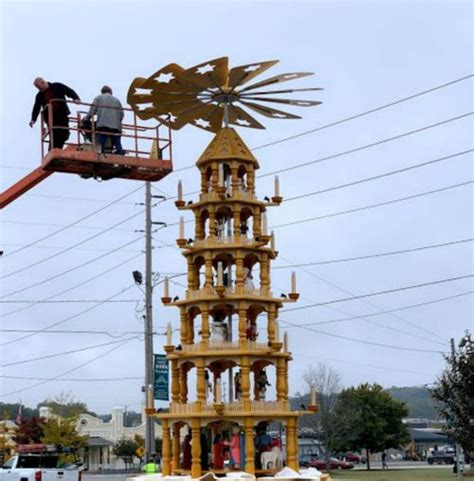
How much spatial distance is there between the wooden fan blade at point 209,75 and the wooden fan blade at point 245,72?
7.2 inches

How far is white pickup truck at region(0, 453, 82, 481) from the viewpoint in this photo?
33500 mm

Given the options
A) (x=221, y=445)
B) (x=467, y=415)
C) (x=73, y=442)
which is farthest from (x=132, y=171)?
(x=73, y=442)

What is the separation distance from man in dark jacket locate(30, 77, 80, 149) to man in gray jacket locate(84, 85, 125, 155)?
0.50m

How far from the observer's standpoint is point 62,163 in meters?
19.1

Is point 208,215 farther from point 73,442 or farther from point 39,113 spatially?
point 73,442

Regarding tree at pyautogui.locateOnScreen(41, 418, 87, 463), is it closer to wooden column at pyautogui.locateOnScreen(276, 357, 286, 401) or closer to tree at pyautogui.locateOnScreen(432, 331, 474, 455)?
tree at pyautogui.locateOnScreen(432, 331, 474, 455)

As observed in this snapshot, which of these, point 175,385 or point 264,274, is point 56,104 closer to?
point 264,274

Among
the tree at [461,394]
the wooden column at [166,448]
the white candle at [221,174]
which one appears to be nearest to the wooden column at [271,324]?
the wooden column at [166,448]

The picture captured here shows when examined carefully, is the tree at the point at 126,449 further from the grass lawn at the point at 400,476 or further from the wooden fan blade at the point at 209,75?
the wooden fan blade at the point at 209,75

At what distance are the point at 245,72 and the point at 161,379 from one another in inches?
723

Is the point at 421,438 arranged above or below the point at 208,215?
below

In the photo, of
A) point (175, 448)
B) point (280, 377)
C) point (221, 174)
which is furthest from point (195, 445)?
point (221, 174)

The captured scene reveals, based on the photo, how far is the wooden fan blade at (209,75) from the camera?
19266 millimetres

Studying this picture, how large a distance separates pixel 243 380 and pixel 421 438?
3861 inches
